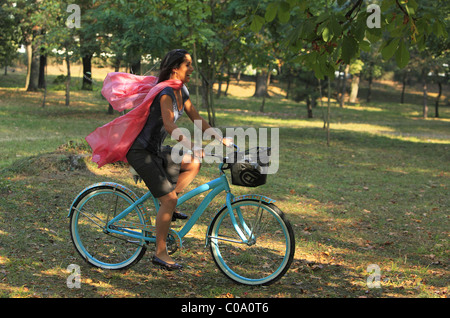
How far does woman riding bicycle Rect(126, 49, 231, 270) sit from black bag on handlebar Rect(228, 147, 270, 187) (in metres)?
0.21

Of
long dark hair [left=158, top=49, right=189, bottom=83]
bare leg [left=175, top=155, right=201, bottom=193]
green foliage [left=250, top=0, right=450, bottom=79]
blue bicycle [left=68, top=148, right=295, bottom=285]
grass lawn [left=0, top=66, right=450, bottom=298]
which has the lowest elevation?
grass lawn [left=0, top=66, right=450, bottom=298]

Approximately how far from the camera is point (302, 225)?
770cm

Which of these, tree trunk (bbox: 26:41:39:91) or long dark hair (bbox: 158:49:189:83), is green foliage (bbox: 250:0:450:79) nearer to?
long dark hair (bbox: 158:49:189:83)

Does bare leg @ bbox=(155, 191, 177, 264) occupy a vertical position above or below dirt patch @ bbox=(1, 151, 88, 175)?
above

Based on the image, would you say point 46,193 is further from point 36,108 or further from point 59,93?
point 59,93

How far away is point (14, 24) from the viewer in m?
32.9

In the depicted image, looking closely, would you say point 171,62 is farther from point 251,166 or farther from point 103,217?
point 103,217

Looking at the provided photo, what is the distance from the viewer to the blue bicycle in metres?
4.71

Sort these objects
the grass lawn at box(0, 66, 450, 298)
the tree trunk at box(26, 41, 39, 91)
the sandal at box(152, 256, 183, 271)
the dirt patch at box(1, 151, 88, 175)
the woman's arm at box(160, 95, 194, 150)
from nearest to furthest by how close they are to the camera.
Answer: the woman's arm at box(160, 95, 194, 150) → the sandal at box(152, 256, 183, 271) → the grass lawn at box(0, 66, 450, 298) → the dirt patch at box(1, 151, 88, 175) → the tree trunk at box(26, 41, 39, 91)

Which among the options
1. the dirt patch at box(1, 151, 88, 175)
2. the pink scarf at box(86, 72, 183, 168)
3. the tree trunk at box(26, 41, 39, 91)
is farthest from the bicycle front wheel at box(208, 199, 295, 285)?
the tree trunk at box(26, 41, 39, 91)

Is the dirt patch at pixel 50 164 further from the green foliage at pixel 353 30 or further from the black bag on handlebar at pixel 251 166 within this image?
the green foliage at pixel 353 30

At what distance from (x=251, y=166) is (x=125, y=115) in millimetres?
1160

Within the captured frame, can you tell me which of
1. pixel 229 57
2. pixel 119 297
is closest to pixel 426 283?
pixel 119 297

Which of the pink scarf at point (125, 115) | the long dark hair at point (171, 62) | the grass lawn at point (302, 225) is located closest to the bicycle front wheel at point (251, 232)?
the grass lawn at point (302, 225)
